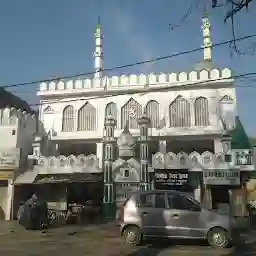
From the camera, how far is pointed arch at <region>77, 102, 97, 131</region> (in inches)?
901

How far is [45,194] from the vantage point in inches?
806

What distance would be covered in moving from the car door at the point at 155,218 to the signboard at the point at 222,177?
26.7 feet

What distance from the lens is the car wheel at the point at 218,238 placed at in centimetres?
1003

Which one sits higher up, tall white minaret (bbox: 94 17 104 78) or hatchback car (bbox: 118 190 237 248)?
tall white minaret (bbox: 94 17 104 78)

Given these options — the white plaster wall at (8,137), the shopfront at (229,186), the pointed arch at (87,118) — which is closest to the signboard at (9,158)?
the white plaster wall at (8,137)

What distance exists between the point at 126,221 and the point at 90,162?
9.40m

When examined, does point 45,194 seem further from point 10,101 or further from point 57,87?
point 10,101

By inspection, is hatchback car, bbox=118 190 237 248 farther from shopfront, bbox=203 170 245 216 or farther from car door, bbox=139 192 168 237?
shopfront, bbox=203 170 245 216

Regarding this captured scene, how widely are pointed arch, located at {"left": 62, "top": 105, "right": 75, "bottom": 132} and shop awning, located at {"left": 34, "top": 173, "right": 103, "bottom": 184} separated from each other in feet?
13.4

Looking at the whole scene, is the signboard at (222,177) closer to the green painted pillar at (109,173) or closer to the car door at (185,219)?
the green painted pillar at (109,173)

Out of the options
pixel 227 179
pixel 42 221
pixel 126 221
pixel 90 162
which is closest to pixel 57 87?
pixel 90 162

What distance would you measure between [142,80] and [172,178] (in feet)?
23.8

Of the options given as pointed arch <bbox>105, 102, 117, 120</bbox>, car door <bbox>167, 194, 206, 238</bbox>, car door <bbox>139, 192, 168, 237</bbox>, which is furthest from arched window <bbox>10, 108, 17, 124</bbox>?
car door <bbox>167, 194, 206, 238</bbox>

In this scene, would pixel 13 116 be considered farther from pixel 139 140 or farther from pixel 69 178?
pixel 139 140
